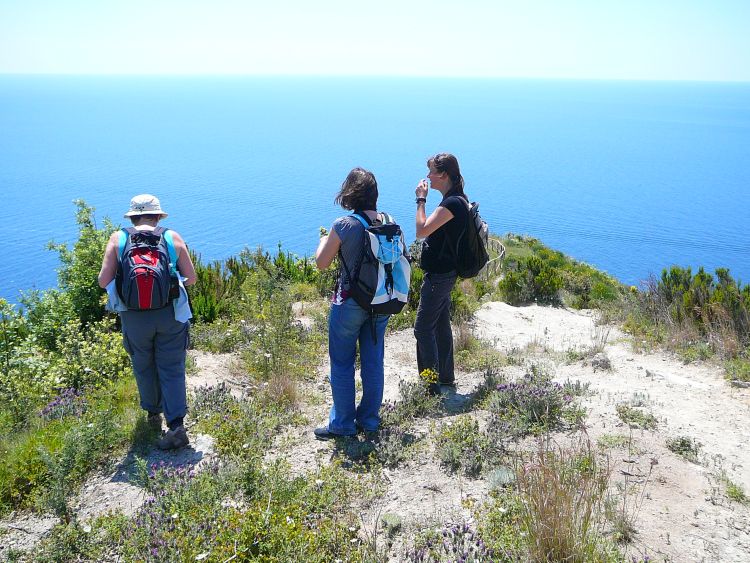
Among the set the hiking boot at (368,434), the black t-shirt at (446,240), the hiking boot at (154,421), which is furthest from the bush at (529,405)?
the hiking boot at (154,421)

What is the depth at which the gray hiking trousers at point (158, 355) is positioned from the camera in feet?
13.4

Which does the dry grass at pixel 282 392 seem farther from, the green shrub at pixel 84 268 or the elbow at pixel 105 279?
the green shrub at pixel 84 268

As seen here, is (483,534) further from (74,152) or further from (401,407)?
(74,152)

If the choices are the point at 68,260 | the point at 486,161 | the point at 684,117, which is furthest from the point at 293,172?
the point at 684,117

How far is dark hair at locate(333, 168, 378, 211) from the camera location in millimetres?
4043

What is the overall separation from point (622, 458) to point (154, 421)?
3.38 metres

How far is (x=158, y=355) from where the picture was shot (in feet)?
13.9

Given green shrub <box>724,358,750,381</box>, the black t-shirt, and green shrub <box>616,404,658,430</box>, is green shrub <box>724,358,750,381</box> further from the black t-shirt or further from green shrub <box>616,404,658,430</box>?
the black t-shirt

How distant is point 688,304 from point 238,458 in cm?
596

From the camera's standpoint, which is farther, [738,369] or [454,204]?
[738,369]

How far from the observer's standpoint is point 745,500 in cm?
356

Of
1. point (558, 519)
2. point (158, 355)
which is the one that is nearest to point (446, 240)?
point (158, 355)

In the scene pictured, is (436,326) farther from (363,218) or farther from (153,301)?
(153,301)

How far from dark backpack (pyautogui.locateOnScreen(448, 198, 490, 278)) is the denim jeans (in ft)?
0.42
